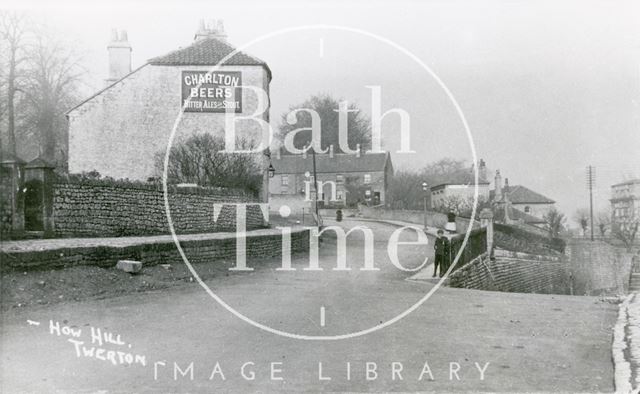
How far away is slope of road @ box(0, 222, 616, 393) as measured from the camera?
6.02 meters

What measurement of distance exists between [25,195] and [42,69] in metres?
18.1

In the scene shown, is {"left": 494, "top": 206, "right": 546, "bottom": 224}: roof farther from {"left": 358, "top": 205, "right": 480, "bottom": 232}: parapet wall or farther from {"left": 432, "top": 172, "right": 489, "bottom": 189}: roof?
{"left": 432, "top": 172, "right": 489, "bottom": 189}: roof

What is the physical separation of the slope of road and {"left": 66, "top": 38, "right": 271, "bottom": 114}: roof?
→ 1749 centimetres

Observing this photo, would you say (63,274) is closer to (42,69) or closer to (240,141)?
(240,141)

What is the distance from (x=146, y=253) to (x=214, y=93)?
15238 mm

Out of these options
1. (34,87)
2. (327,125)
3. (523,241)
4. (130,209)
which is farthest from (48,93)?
(327,125)

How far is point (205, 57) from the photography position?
91.8 feet

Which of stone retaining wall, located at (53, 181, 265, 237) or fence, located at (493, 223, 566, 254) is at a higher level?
stone retaining wall, located at (53, 181, 265, 237)

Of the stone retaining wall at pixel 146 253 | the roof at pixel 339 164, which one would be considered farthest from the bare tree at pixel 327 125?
the stone retaining wall at pixel 146 253

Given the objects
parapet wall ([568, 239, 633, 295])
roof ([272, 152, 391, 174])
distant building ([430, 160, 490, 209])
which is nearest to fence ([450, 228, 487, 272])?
parapet wall ([568, 239, 633, 295])

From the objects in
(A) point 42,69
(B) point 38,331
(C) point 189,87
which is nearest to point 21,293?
(B) point 38,331

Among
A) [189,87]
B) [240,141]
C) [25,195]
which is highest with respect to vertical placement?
[189,87]

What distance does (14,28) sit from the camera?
18906mm

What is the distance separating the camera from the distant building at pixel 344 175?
238 ft
